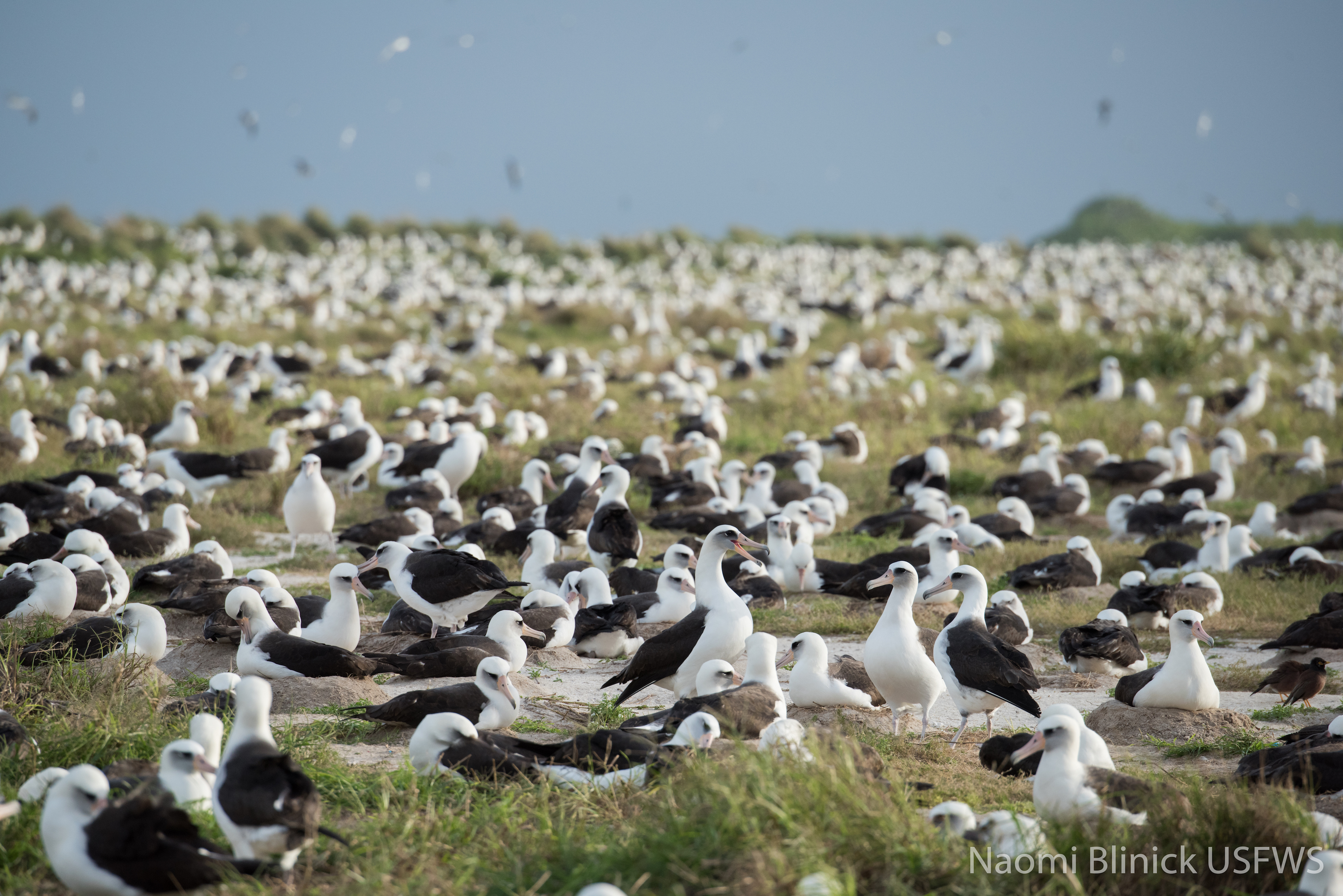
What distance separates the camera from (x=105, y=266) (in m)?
39.5

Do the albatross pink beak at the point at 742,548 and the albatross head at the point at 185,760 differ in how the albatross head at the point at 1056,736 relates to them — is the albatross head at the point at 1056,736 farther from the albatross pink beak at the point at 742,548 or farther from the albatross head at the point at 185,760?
the albatross head at the point at 185,760

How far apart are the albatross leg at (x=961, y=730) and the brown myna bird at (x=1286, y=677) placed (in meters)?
2.26

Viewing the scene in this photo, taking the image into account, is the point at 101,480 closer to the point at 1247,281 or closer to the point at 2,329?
the point at 2,329

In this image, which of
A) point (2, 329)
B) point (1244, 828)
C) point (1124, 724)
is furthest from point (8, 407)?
point (1244, 828)

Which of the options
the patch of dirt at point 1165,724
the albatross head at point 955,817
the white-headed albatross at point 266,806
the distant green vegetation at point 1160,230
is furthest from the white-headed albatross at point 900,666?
the distant green vegetation at point 1160,230

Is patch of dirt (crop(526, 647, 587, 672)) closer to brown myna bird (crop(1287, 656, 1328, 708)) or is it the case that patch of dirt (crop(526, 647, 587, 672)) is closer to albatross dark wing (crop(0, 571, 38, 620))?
albatross dark wing (crop(0, 571, 38, 620))

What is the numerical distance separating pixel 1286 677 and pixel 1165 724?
4.64ft

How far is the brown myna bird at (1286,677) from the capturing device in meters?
8.74

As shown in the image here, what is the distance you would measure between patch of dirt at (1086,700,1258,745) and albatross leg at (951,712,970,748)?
79 centimetres

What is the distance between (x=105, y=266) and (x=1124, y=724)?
38628mm

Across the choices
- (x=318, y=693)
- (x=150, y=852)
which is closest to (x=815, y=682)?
(x=318, y=693)

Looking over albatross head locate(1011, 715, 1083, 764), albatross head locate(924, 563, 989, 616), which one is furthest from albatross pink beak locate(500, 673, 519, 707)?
albatross head locate(924, 563, 989, 616)

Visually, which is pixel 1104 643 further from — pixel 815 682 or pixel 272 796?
pixel 272 796

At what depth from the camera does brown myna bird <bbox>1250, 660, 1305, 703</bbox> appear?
8.74 metres
